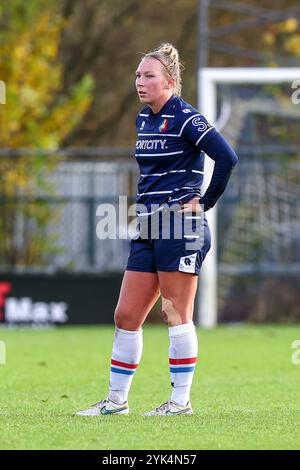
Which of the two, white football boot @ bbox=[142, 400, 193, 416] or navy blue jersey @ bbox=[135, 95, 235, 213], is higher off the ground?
→ navy blue jersey @ bbox=[135, 95, 235, 213]

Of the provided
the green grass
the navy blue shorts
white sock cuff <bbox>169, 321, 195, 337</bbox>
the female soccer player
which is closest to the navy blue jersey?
the female soccer player

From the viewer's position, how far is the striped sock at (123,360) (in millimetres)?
7492

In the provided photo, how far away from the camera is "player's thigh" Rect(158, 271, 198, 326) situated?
7.34m

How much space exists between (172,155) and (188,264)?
0.66 metres

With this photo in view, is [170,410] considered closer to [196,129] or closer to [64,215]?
[196,129]

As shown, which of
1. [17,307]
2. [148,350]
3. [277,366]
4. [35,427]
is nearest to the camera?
[35,427]

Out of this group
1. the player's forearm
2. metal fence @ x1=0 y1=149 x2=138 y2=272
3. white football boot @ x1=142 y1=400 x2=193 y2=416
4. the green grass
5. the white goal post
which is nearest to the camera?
the green grass

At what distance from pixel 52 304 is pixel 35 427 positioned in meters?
10.3

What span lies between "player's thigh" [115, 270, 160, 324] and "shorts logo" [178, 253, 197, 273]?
0.22 metres

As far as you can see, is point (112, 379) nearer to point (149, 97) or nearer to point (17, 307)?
point (149, 97)

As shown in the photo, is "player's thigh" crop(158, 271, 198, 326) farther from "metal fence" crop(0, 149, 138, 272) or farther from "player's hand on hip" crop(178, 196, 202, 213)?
"metal fence" crop(0, 149, 138, 272)

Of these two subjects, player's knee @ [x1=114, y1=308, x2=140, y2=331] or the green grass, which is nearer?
the green grass

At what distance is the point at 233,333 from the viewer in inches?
617

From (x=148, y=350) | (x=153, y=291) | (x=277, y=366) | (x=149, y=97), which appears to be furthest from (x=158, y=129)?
(x=148, y=350)
